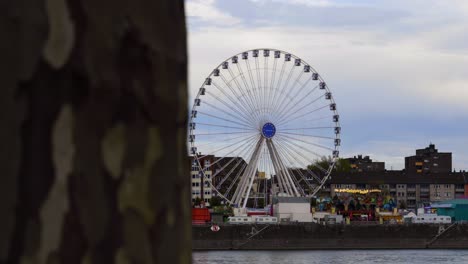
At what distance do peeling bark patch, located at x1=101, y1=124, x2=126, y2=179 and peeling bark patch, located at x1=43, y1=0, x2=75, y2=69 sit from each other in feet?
0.41

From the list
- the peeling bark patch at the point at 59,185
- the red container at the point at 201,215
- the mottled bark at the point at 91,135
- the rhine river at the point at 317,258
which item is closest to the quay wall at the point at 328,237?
the red container at the point at 201,215

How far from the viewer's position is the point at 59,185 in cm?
158

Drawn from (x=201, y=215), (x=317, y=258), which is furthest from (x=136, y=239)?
(x=201, y=215)

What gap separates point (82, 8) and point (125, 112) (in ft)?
0.53

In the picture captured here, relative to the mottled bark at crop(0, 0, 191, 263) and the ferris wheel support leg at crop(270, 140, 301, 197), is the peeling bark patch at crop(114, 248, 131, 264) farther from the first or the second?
the ferris wheel support leg at crop(270, 140, 301, 197)

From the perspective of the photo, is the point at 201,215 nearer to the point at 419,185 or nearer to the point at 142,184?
the point at 419,185

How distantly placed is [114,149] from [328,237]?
97289 millimetres

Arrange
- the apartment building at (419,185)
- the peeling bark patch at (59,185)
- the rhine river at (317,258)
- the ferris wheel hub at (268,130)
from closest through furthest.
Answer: the peeling bark patch at (59,185)
the rhine river at (317,258)
the ferris wheel hub at (268,130)
the apartment building at (419,185)

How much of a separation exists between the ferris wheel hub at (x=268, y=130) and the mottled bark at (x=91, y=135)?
81.4m

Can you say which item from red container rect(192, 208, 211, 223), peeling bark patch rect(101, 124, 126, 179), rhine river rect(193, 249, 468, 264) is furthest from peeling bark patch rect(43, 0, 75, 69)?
red container rect(192, 208, 211, 223)

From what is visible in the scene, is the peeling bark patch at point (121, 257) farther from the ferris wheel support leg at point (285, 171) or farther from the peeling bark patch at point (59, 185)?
the ferris wheel support leg at point (285, 171)

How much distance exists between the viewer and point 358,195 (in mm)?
148250

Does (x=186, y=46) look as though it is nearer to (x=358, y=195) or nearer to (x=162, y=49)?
(x=162, y=49)

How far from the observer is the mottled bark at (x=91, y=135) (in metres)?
1.55
